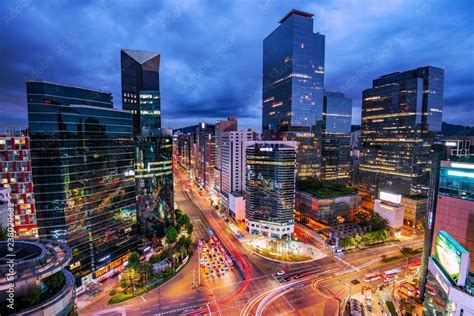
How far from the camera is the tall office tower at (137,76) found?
8756cm

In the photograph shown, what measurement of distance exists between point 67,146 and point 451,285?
6512 centimetres

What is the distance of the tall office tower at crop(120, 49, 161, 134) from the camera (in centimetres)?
8756

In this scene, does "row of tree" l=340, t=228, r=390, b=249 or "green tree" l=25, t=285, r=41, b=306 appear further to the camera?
"row of tree" l=340, t=228, r=390, b=249

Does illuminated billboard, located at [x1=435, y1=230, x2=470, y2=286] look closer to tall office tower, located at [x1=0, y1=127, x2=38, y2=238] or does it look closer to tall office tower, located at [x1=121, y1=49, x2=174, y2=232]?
tall office tower, located at [x1=121, y1=49, x2=174, y2=232]

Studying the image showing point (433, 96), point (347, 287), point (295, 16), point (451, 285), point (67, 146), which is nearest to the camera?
point (451, 285)

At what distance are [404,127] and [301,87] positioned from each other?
5381cm

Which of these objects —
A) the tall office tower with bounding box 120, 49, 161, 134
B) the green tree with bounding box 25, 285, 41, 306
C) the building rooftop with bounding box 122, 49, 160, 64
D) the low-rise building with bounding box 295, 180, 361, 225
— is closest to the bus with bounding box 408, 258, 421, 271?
the low-rise building with bounding box 295, 180, 361, 225

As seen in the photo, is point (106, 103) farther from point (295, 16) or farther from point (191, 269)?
point (295, 16)

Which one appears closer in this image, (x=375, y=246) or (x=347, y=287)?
(x=347, y=287)

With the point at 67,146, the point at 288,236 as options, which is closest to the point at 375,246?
the point at 288,236

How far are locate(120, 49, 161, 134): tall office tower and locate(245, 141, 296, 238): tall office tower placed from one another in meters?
46.0

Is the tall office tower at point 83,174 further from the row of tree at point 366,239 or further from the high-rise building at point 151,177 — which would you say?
the row of tree at point 366,239

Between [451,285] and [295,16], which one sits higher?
[295,16]

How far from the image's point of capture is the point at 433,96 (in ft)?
331
